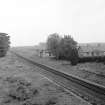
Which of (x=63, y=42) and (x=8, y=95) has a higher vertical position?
(x=63, y=42)

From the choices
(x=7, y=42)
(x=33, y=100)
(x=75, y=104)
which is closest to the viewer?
(x=75, y=104)

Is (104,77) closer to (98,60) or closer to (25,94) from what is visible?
(25,94)

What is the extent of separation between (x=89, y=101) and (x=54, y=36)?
88.4 feet

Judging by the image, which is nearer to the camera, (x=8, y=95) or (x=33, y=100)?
(x=33, y=100)

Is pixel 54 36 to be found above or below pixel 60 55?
above

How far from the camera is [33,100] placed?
8.19 m

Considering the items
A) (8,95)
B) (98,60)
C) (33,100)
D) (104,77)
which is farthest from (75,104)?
(98,60)

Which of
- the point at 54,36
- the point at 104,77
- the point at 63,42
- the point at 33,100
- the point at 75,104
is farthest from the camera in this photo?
the point at 54,36

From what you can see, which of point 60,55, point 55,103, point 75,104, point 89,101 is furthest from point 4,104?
point 60,55

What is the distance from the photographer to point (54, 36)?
34.0 metres

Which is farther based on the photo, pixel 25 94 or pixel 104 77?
pixel 104 77

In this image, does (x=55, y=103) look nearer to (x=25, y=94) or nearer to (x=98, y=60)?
(x=25, y=94)

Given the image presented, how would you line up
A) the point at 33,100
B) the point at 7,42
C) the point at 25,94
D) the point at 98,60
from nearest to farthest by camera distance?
the point at 33,100 < the point at 25,94 < the point at 98,60 < the point at 7,42

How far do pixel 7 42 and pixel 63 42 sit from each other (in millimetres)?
16758
